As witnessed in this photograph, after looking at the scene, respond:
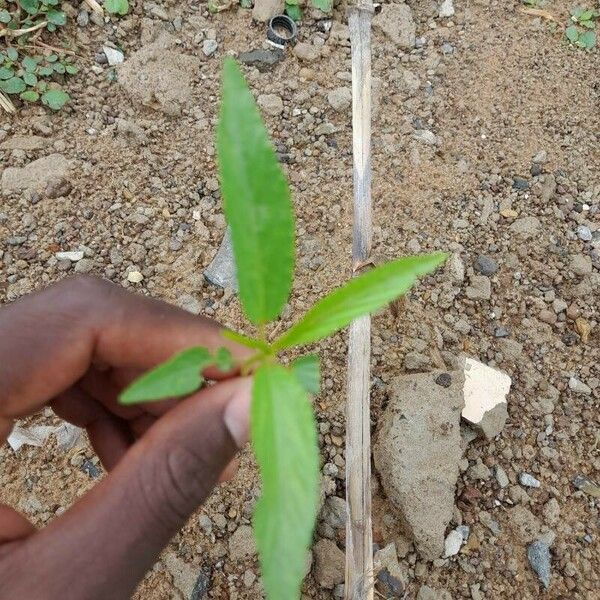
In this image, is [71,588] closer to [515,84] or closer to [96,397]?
[96,397]

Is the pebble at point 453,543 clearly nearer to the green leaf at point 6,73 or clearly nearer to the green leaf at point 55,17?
the green leaf at point 6,73

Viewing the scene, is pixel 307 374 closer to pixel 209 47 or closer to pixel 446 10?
pixel 209 47

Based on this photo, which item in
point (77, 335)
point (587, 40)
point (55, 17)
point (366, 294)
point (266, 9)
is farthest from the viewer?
point (587, 40)

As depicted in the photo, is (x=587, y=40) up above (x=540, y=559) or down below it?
above

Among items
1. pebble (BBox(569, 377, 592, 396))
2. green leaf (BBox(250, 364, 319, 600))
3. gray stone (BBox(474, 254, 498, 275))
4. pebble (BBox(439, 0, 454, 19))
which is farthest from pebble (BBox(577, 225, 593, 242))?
green leaf (BBox(250, 364, 319, 600))

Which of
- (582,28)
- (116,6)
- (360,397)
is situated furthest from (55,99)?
(582,28)

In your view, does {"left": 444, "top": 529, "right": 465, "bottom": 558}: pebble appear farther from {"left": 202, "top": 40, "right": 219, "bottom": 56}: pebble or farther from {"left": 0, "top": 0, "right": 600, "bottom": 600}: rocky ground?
{"left": 202, "top": 40, "right": 219, "bottom": 56}: pebble
